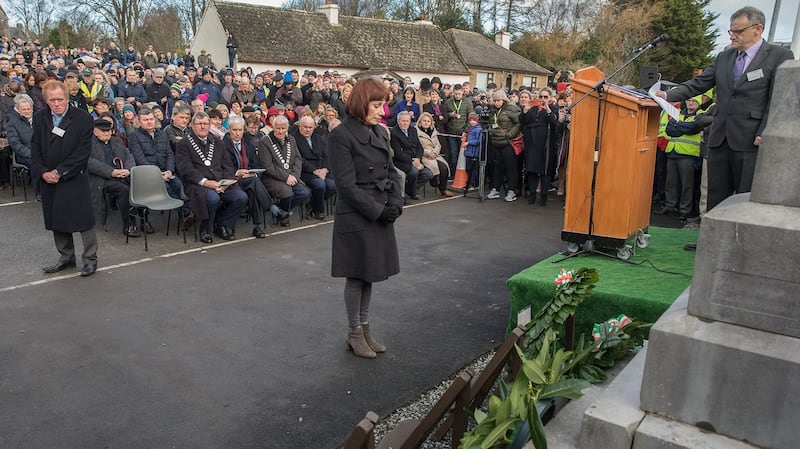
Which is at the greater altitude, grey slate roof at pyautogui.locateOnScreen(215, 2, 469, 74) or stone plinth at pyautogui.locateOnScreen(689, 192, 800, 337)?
grey slate roof at pyautogui.locateOnScreen(215, 2, 469, 74)

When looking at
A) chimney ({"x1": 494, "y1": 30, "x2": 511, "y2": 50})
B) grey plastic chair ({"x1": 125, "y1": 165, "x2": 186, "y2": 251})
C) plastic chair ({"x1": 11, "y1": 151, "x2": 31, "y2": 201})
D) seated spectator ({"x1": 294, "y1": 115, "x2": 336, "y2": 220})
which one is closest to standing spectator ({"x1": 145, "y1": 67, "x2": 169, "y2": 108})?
plastic chair ({"x1": 11, "y1": 151, "x2": 31, "y2": 201})

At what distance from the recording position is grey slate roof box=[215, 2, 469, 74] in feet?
109

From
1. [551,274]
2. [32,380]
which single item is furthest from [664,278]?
[32,380]

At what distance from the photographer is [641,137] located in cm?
491

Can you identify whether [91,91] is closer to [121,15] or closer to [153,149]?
[153,149]

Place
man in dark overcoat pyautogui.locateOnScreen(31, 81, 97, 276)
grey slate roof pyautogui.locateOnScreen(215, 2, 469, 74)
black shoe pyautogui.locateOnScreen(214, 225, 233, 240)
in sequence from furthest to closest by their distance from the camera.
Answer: grey slate roof pyautogui.locateOnScreen(215, 2, 469, 74) < black shoe pyautogui.locateOnScreen(214, 225, 233, 240) < man in dark overcoat pyautogui.locateOnScreen(31, 81, 97, 276)

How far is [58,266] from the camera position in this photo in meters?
6.26

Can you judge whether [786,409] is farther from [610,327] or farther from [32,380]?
[32,380]

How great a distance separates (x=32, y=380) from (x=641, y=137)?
4.77m

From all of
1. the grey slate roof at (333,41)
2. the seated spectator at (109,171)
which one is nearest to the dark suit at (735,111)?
the seated spectator at (109,171)

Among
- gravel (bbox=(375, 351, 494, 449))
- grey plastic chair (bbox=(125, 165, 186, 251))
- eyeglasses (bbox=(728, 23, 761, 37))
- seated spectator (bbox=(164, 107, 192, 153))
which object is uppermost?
eyeglasses (bbox=(728, 23, 761, 37))

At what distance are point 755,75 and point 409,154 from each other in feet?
21.1

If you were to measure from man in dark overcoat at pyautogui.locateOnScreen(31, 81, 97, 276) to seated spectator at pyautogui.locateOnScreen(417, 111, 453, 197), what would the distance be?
6.42 m

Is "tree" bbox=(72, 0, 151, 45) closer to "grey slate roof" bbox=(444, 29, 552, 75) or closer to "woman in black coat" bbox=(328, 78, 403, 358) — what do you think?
"grey slate roof" bbox=(444, 29, 552, 75)
